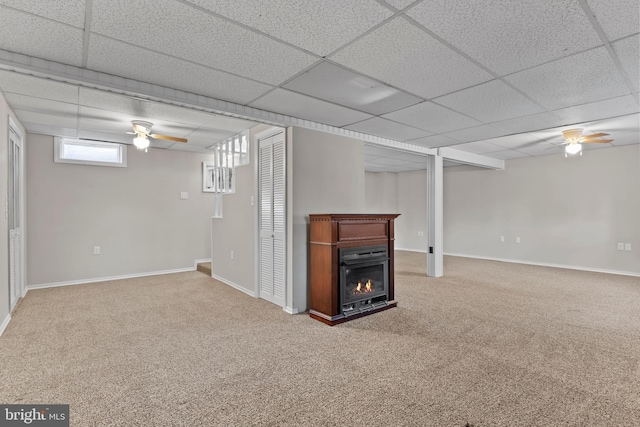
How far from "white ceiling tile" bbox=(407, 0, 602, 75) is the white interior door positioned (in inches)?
183

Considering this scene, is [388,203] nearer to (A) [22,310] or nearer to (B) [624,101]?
(B) [624,101]

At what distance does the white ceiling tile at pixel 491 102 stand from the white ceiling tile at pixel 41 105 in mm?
3978

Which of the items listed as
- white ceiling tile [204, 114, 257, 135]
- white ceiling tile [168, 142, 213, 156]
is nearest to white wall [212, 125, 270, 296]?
white ceiling tile [204, 114, 257, 135]

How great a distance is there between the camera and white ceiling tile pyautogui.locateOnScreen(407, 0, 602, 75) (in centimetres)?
181

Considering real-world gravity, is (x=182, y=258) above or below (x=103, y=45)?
below

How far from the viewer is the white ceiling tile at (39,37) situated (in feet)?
6.27

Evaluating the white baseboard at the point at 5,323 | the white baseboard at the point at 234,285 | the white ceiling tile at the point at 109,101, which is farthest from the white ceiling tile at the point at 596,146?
the white baseboard at the point at 5,323

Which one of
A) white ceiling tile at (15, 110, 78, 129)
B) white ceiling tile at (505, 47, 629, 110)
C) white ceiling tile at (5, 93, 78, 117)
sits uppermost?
white ceiling tile at (15, 110, 78, 129)

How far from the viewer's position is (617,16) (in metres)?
1.89

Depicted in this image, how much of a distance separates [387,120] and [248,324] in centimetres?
280

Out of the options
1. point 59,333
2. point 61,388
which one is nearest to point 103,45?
point 61,388

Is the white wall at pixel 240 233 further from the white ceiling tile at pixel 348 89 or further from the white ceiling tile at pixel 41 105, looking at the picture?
the white ceiling tile at pixel 41 105

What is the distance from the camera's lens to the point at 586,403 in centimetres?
205

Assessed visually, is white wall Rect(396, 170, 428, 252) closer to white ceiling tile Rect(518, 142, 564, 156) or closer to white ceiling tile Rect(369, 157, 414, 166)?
white ceiling tile Rect(369, 157, 414, 166)
